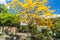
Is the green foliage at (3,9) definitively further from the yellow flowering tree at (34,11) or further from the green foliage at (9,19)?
the yellow flowering tree at (34,11)

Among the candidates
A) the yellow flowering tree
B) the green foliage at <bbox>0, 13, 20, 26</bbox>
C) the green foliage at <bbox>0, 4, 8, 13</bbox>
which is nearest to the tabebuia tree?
the yellow flowering tree

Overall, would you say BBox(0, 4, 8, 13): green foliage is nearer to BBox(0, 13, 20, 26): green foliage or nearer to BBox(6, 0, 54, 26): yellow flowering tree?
BBox(0, 13, 20, 26): green foliage

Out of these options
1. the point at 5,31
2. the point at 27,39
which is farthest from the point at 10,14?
the point at 27,39

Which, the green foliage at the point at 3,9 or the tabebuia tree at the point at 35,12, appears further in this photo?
the green foliage at the point at 3,9

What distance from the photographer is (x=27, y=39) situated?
193 inches

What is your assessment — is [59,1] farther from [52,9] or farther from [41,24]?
[41,24]

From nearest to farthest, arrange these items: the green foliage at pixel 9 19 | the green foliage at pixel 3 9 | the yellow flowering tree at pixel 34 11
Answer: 1. the yellow flowering tree at pixel 34 11
2. the green foliage at pixel 9 19
3. the green foliage at pixel 3 9

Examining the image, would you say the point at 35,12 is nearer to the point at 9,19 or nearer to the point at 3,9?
the point at 9,19

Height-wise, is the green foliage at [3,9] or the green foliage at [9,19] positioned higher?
the green foliage at [3,9]

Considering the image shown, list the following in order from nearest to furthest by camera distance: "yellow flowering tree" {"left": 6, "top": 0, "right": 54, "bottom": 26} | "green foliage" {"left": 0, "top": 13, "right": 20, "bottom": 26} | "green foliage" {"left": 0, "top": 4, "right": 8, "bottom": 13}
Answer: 1. "yellow flowering tree" {"left": 6, "top": 0, "right": 54, "bottom": 26}
2. "green foliage" {"left": 0, "top": 13, "right": 20, "bottom": 26}
3. "green foliage" {"left": 0, "top": 4, "right": 8, "bottom": 13}

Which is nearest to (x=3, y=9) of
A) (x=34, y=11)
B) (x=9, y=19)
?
(x=9, y=19)

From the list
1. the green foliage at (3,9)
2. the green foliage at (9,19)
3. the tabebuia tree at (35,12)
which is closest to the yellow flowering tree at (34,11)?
the tabebuia tree at (35,12)

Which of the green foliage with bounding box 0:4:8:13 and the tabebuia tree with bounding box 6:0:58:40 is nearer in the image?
the tabebuia tree with bounding box 6:0:58:40

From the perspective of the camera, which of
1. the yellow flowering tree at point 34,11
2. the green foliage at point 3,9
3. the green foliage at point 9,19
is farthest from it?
the green foliage at point 3,9
